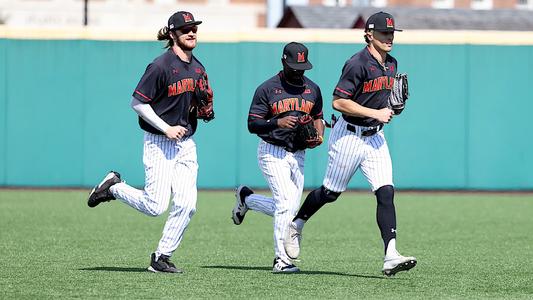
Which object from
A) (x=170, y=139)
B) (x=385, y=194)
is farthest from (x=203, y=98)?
(x=385, y=194)

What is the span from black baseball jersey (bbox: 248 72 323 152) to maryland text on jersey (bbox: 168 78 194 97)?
0.62 metres

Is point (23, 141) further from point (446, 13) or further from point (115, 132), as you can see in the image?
point (446, 13)

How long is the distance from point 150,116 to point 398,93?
1970 mm

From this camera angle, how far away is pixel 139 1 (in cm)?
6481

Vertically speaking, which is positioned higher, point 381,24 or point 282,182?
point 381,24

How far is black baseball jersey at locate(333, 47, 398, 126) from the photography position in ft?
32.9

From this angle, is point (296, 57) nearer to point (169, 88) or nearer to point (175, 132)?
point (169, 88)

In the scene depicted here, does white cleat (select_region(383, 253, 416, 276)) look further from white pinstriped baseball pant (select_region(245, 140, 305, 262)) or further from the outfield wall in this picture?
the outfield wall

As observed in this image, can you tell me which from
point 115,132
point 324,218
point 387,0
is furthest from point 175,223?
point 387,0

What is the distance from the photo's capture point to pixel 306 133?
10.4 m

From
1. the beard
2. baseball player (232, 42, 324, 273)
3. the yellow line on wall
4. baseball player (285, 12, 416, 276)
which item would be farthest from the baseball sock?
the yellow line on wall

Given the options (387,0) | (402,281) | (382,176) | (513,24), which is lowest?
(402,281)

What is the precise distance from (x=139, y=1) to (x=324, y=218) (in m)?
49.4

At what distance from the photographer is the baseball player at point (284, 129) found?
1042 centimetres
